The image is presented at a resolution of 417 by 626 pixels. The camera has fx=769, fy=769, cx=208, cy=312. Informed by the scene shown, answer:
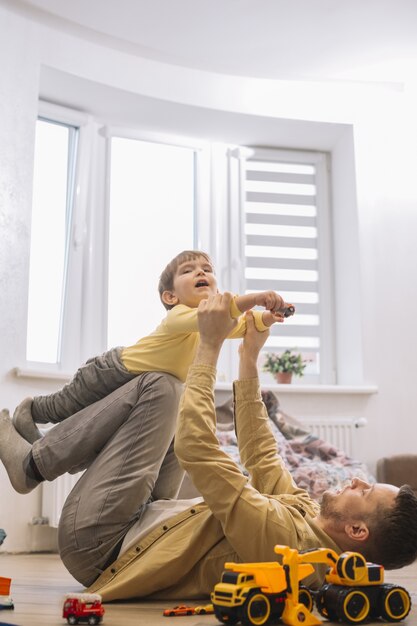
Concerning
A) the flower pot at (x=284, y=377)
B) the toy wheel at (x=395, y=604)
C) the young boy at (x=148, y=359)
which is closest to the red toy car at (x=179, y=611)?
the toy wheel at (x=395, y=604)

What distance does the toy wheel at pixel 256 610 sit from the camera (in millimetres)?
1377

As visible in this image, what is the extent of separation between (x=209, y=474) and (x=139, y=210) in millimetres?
3441

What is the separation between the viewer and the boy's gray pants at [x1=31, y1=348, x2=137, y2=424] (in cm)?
210

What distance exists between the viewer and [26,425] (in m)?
2.15

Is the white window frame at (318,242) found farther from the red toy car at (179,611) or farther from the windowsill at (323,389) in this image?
the red toy car at (179,611)

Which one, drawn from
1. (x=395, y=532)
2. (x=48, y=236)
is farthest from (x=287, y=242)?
(x=395, y=532)

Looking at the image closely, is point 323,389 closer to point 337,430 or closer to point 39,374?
point 337,430

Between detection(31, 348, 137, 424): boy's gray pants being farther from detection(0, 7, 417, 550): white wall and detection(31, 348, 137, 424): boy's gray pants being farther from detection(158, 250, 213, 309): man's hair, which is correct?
detection(0, 7, 417, 550): white wall

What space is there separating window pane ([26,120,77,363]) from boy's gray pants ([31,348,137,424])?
2.23 metres

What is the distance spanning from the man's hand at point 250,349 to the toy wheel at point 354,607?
0.66m

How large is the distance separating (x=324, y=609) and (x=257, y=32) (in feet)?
12.0

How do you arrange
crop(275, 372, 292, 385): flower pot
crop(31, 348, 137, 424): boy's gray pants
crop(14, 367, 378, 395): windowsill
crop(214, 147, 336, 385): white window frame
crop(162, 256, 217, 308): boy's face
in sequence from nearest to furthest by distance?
crop(31, 348, 137, 424): boy's gray pants < crop(162, 256, 217, 308): boy's face < crop(14, 367, 378, 395): windowsill < crop(275, 372, 292, 385): flower pot < crop(214, 147, 336, 385): white window frame

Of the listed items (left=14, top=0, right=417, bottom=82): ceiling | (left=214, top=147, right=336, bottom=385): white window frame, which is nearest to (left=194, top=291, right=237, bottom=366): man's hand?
(left=14, top=0, right=417, bottom=82): ceiling

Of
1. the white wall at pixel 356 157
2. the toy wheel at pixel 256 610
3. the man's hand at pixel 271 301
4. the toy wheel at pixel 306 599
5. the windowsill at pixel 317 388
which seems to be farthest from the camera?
the windowsill at pixel 317 388
